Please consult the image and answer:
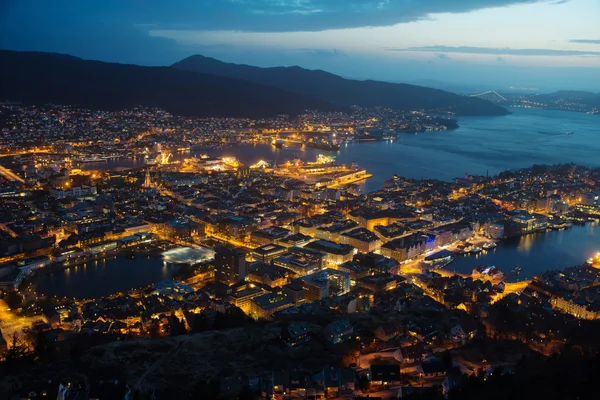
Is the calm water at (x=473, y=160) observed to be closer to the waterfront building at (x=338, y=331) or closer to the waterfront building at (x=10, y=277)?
the waterfront building at (x=10, y=277)

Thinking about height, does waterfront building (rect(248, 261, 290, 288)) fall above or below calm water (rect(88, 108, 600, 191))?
below

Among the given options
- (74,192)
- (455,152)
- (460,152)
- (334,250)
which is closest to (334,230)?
(334,250)

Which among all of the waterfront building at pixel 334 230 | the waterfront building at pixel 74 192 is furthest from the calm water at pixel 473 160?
the waterfront building at pixel 74 192

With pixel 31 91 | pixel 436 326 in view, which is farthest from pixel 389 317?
pixel 31 91

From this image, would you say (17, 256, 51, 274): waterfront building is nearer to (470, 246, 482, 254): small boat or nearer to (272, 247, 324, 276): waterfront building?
(272, 247, 324, 276): waterfront building

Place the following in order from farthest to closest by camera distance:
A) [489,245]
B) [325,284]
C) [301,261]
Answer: [489,245], [301,261], [325,284]

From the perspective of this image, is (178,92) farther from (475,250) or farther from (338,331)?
(338,331)

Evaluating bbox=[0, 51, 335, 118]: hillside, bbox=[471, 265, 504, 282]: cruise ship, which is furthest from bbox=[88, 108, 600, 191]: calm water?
bbox=[0, 51, 335, 118]: hillside
